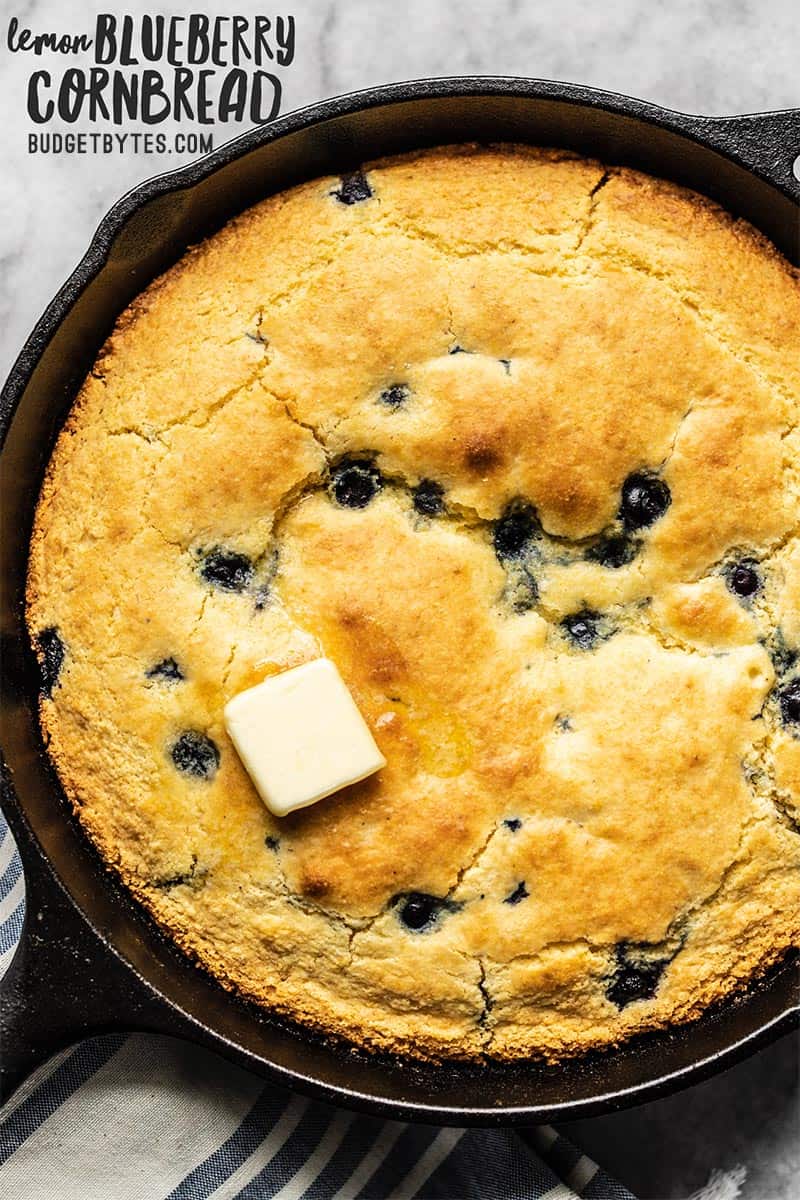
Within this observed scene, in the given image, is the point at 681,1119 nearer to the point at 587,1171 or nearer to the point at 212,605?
the point at 587,1171

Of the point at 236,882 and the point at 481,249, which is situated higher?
the point at 481,249

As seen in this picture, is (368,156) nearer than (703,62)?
Yes

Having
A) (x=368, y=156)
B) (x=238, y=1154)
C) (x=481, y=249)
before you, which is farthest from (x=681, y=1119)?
(x=368, y=156)

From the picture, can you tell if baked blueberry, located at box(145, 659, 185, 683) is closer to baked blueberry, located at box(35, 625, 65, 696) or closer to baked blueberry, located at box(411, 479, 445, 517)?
baked blueberry, located at box(35, 625, 65, 696)

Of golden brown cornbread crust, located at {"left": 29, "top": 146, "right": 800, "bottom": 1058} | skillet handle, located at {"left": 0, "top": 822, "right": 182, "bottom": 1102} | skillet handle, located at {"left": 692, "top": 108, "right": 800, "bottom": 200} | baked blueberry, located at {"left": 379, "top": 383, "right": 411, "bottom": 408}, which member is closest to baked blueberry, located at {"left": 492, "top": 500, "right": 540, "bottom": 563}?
golden brown cornbread crust, located at {"left": 29, "top": 146, "right": 800, "bottom": 1058}

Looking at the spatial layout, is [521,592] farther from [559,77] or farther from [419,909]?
[559,77]

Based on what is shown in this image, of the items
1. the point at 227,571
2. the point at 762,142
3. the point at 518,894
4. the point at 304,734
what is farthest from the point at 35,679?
the point at 762,142
